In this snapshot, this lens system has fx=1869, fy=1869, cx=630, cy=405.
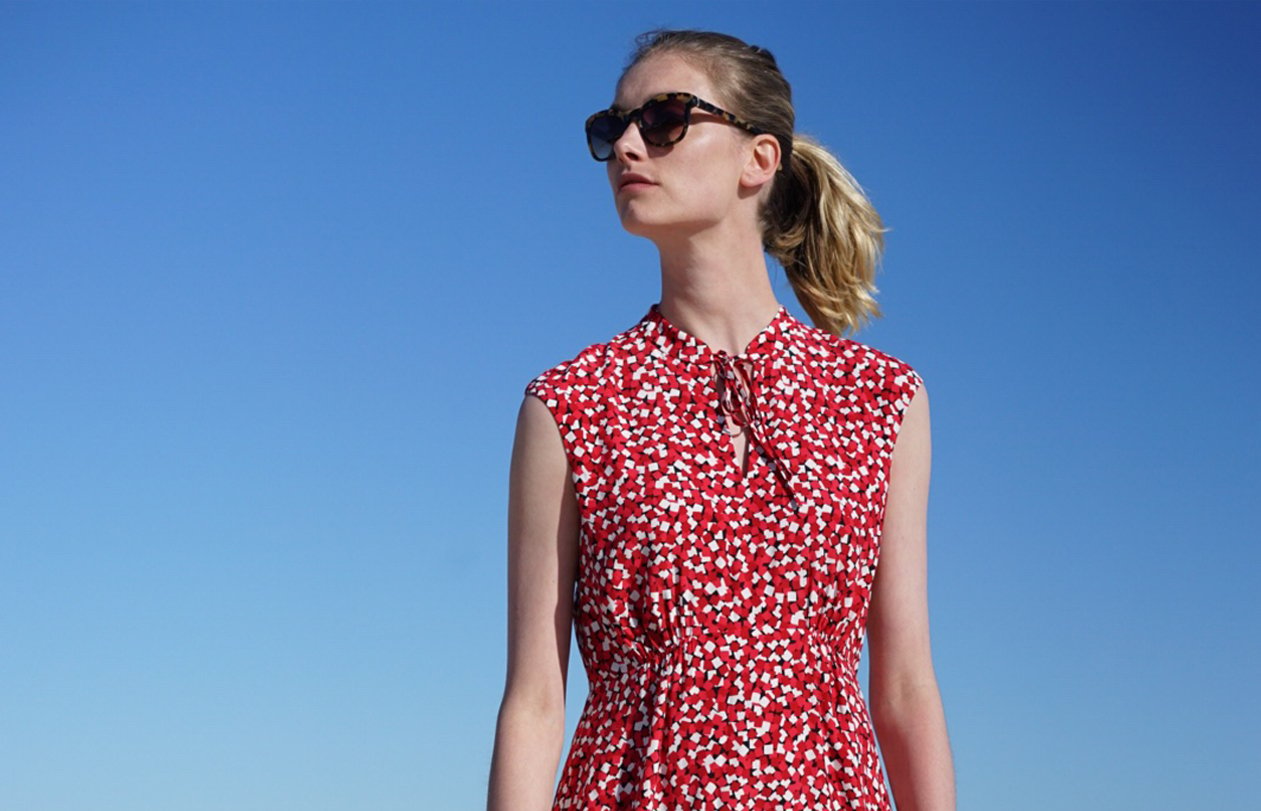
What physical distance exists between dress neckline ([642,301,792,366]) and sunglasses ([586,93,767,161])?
46 cm

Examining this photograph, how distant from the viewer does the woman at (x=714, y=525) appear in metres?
4.45

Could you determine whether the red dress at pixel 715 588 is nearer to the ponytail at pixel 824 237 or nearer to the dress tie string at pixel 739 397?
the dress tie string at pixel 739 397

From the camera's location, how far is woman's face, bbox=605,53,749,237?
15.5 feet

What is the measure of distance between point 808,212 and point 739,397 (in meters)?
0.77

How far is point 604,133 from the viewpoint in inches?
191

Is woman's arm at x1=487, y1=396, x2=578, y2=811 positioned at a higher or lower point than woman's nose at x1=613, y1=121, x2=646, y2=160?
lower

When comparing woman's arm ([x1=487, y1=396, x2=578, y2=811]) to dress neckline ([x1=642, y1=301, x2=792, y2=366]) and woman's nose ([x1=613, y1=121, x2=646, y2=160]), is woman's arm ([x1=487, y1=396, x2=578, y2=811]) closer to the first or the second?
dress neckline ([x1=642, y1=301, x2=792, y2=366])

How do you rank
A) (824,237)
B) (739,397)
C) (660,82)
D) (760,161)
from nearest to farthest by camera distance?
(739,397)
(660,82)
(760,161)
(824,237)

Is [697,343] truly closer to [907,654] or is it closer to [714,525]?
[714,525]

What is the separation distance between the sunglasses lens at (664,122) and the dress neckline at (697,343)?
18.7 inches

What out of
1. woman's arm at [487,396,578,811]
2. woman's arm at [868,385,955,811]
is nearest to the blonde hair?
woman's arm at [868,385,955,811]

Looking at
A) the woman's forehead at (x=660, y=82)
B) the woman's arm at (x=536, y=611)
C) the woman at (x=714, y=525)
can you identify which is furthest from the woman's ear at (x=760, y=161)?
the woman's arm at (x=536, y=611)

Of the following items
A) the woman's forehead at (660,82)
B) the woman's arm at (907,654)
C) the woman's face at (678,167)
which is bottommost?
the woman's arm at (907,654)

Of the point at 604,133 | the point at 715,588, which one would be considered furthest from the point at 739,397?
the point at 604,133
